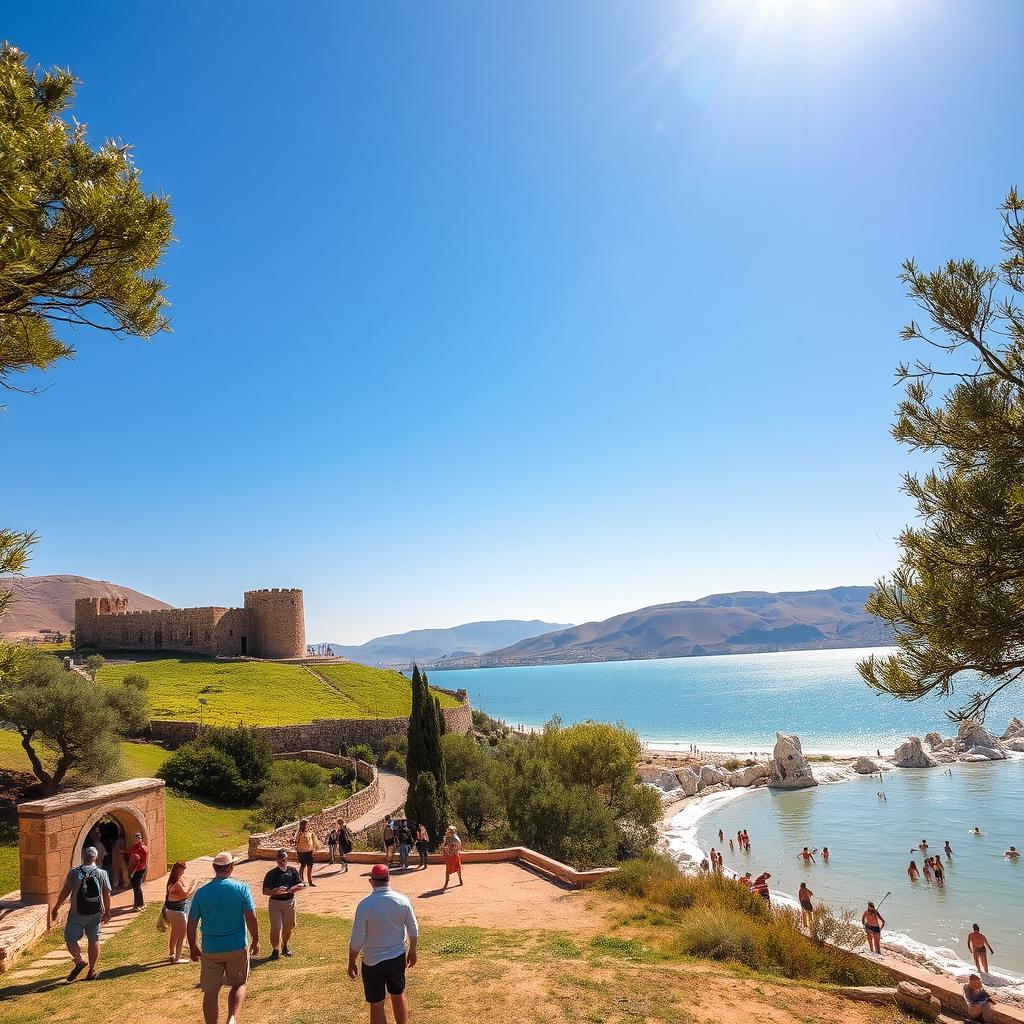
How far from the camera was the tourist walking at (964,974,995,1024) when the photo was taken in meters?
7.99

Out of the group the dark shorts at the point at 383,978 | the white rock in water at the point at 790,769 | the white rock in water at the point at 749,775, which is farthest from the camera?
the white rock in water at the point at 749,775

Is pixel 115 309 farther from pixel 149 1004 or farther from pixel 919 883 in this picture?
pixel 919 883

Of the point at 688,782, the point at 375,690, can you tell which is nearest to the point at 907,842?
the point at 688,782

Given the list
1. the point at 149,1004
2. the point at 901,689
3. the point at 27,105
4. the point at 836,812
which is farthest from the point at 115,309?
the point at 836,812

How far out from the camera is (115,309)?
8.43 m

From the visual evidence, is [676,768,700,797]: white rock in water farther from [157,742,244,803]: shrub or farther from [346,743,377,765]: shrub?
[157,742,244,803]: shrub

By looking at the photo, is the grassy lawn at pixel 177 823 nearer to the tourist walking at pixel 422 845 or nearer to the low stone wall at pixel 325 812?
the low stone wall at pixel 325 812

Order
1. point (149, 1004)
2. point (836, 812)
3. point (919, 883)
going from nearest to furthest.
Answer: point (149, 1004) → point (919, 883) → point (836, 812)

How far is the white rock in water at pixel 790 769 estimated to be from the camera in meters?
51.0

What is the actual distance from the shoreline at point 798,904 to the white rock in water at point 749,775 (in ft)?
1.80

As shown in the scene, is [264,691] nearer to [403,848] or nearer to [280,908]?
[403,848]

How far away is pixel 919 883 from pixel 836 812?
48.8ft

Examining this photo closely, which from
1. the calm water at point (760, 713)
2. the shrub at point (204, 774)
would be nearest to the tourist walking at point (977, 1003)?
the shrub at point (204, 774)

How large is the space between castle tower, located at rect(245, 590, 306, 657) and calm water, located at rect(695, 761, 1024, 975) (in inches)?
1741
